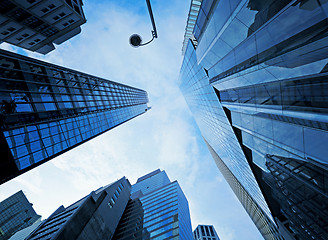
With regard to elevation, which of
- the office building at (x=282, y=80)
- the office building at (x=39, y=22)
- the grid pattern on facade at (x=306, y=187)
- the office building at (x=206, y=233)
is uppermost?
the office building at (x=39, y=22)

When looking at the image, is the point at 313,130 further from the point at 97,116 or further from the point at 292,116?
the point at 97,116

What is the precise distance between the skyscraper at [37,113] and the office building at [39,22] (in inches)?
506

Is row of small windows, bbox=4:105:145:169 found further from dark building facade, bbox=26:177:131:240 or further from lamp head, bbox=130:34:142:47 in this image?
dark building facade, bbox=26:177:131:240

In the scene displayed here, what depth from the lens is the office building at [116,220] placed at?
29891mm

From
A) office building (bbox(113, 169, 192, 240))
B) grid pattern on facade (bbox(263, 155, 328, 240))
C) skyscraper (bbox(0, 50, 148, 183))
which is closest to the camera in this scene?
grid pattern on facade (bbox(263, 155, 328, 240))

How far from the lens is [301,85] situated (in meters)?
8.62

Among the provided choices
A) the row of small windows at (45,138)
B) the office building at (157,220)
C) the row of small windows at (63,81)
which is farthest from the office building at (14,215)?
the row of small windows at (63,81)

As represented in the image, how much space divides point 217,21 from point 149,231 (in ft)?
152

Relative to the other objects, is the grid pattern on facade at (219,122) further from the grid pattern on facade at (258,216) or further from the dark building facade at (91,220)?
the dark building facade at (91,220)

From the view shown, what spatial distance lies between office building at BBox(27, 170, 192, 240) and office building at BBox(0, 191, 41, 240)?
63.7 meters

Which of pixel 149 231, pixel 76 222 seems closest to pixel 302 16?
pixel 76 222

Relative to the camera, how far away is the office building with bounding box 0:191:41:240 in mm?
82000

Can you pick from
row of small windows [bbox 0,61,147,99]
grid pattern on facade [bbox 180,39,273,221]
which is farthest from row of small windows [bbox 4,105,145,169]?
grid pattern on facade [bbox 180,39,273,221]

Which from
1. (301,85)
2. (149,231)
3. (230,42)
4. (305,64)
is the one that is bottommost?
(149,231)
